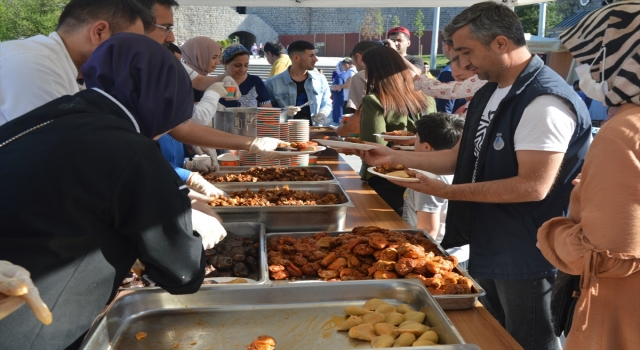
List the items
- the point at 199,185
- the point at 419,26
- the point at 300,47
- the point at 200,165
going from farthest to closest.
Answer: the point at 419,26 < the point at 300,47 < the point at 200,165 < the point at 199,185

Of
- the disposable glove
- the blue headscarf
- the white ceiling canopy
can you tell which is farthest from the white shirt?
the white ceiling canopy

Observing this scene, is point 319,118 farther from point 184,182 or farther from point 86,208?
point 86,208

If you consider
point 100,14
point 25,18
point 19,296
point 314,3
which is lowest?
point 19,296

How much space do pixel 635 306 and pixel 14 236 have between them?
1297 millimetres

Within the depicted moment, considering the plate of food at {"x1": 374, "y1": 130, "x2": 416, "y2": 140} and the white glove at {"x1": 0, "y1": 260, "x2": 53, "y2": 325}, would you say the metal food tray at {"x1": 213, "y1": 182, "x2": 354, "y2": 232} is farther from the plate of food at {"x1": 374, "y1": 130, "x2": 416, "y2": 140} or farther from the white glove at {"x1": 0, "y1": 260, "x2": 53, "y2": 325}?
the white glove at {"x1": 0, "y1": 260, "x2": 53, "y2": 325}

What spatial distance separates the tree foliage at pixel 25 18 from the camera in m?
23.0

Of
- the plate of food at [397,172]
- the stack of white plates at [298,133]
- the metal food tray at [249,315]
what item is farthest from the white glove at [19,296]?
the stack of white plates at [298,133]

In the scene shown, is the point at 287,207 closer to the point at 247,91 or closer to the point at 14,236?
the point at 14,236

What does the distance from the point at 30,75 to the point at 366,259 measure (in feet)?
4.04

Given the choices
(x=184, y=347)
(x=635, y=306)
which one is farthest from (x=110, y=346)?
(x=635, y=306)

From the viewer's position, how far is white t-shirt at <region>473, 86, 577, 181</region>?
1.64 meters

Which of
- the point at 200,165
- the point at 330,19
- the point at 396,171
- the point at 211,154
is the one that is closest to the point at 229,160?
the point at 211,154

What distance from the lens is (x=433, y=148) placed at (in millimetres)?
2674

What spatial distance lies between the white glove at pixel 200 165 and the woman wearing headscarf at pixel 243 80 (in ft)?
5.41
